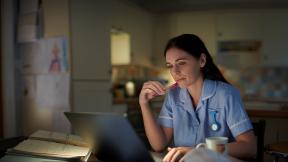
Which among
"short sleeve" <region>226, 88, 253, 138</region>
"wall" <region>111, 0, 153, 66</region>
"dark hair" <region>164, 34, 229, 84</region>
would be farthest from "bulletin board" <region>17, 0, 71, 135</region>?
"short sleeve" <region>226, 88, 253, 138</region>

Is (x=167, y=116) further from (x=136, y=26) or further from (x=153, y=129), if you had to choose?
(x=136, y=26)

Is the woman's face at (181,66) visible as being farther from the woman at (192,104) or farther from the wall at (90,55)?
the wall at (90,55)

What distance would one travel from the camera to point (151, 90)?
133 cm

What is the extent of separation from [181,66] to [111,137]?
1.68 ft

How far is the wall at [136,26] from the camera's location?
3857mm

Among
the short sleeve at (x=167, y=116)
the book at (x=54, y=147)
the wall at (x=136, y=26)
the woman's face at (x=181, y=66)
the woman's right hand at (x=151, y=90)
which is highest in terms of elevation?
the wall at (x=136, y=26)

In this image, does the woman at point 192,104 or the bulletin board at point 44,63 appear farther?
the bulletin board at point 44,63

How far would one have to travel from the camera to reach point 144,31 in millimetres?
4641

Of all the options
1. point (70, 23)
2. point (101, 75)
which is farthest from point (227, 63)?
point (70, 23)

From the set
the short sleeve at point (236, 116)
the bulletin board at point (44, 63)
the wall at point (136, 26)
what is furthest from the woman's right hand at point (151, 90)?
the wall at point (136, 26)

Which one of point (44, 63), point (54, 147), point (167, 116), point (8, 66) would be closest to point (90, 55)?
point (44, 63)

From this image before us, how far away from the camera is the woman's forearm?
1.38 meters

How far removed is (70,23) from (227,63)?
259 cm

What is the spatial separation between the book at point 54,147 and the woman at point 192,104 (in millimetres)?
307
